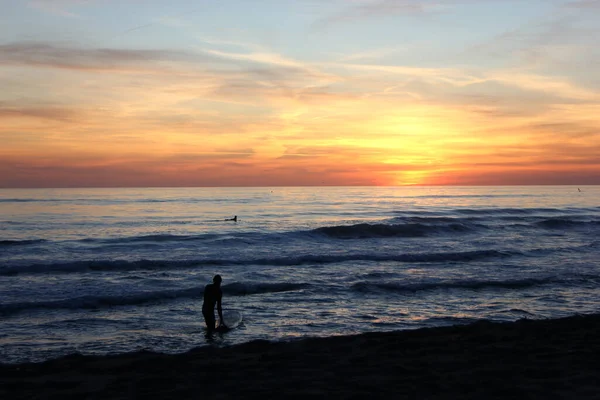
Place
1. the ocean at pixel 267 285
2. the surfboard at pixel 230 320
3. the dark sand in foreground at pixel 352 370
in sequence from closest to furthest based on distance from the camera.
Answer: the dark sand in foreground at pixel 352 370 < the surfboard at pixel 230 320 < the ocean at pixel 267 285

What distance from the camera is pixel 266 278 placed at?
2058 centimetres

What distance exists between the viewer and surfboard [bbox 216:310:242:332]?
40.4 feet

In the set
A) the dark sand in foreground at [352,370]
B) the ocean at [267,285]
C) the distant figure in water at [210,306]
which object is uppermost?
the distant figure in water at [210,306]

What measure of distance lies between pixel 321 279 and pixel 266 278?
2.41 m

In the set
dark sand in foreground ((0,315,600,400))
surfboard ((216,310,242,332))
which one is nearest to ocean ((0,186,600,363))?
surfboard ((216,310,242,332))

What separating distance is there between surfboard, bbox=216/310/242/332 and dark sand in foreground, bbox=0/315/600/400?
5.33 feet

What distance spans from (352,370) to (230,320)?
5.12m

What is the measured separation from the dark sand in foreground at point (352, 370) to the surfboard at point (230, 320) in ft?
5.33

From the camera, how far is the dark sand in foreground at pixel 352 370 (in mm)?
7828

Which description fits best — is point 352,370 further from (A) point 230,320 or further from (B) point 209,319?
(A) point 230,320

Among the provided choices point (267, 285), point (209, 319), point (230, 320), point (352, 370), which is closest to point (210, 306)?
point (209, 319)

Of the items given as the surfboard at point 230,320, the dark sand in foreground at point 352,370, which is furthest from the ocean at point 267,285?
the dark sand in foreground at point 352,370

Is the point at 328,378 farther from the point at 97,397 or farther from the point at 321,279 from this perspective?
the point at 321,279

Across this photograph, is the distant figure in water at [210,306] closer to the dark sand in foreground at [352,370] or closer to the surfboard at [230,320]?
the surfboard at [230,320]
